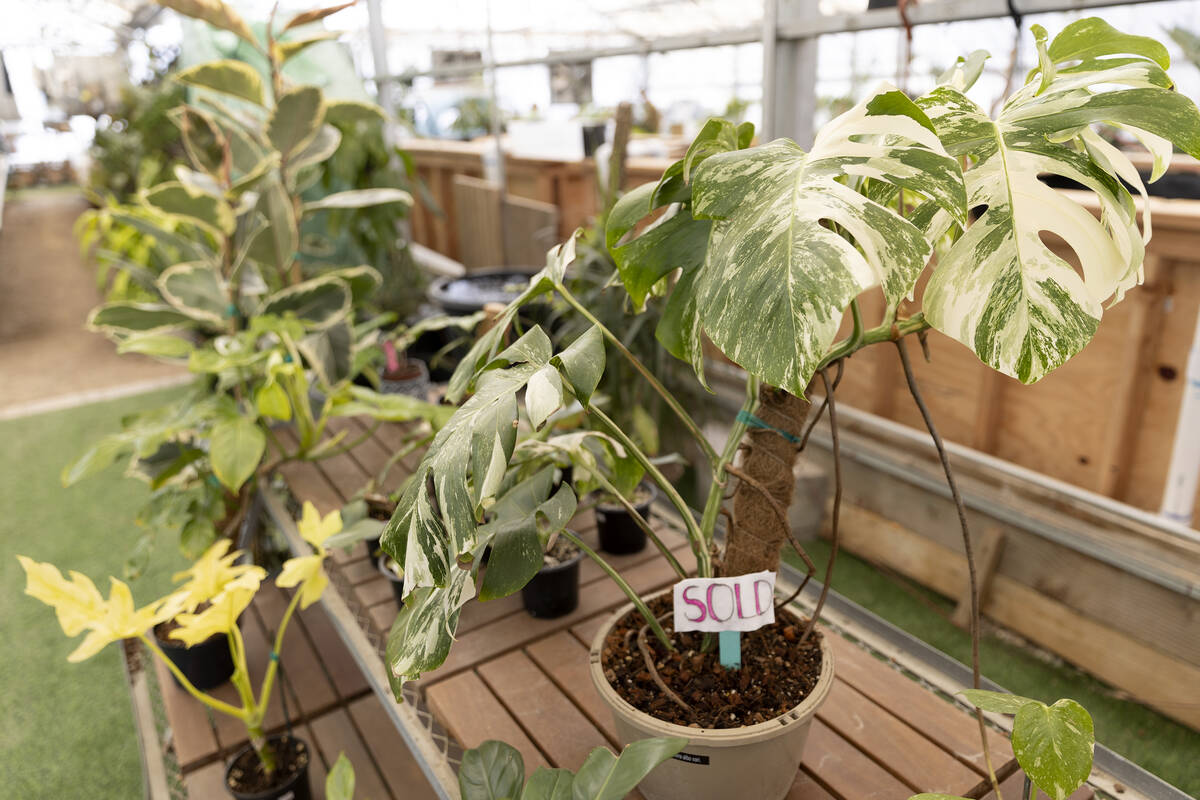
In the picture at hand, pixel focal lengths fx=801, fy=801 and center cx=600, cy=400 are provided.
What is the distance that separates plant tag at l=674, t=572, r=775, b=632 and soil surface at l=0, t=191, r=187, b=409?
412 centimetres

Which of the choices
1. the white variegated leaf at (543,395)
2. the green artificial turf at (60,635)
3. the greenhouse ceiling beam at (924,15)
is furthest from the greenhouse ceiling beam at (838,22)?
the green artificial turf at (60,635)

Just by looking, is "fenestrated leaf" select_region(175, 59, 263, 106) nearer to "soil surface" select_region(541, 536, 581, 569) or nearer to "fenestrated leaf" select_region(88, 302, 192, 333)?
"fenestrated leaf" select_region(88, 302, 192, 333)

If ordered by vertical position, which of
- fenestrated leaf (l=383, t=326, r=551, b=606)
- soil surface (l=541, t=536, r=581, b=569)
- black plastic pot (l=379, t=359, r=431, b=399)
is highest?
fenestrated leaf (l=383, t=326, r=551, b=606)

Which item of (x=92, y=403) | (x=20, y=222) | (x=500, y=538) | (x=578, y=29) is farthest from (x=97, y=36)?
(x=500, y=538)

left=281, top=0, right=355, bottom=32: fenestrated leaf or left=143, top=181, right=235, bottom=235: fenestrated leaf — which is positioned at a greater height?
left=281, top=0, right=355, bottom=32: fenestrated leaf

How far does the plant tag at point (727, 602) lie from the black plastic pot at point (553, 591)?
417mm

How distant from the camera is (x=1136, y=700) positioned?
165cm

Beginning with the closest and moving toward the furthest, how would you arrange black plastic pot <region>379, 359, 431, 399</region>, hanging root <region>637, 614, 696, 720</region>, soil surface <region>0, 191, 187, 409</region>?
hanging root <region>637, 614, 696, 720</region> < black plastic pot <region>379, 359, 431, 399</region> < soil surface <region>0, 191, 187, 409</region>

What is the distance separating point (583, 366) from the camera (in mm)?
706

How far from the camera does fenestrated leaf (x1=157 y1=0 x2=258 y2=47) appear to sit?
176 cm

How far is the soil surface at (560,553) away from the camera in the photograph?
1.27 m

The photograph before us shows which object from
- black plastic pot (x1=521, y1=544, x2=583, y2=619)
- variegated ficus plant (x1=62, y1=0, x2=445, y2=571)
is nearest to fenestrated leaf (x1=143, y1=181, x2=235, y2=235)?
variegated ficus plant (x1=62, y1=0, x2=445, y2=571)

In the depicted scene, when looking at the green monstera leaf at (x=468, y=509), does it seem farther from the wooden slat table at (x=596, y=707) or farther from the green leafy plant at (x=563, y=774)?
the wooden slat table at (x=596, y=707)

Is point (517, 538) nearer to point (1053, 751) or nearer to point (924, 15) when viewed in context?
point (1053, 751)
